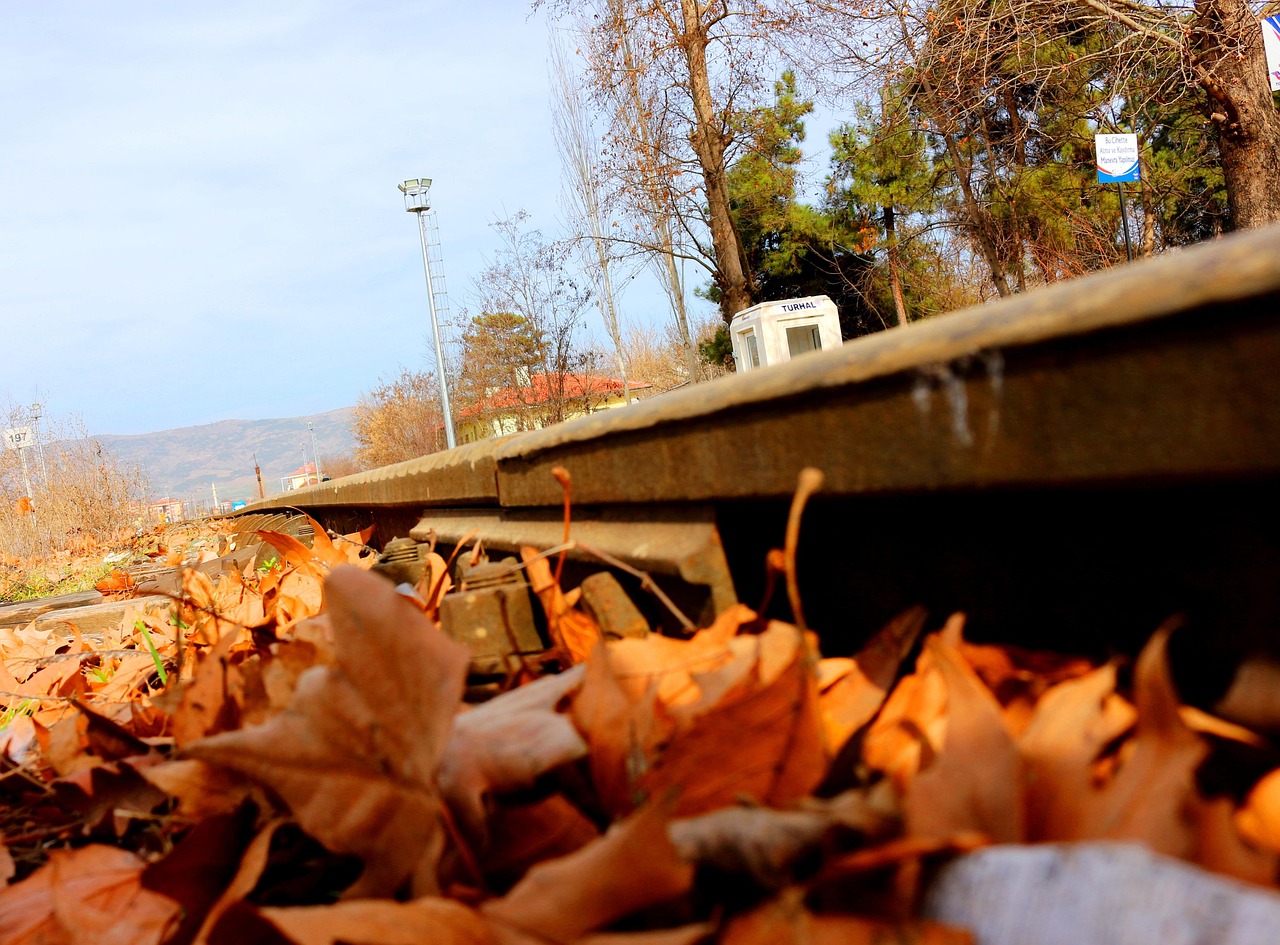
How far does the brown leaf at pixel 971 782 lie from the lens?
0.54m

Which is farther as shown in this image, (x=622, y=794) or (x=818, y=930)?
(x=622, y=794)

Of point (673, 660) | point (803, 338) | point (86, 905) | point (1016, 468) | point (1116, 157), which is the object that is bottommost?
point (86, 905)

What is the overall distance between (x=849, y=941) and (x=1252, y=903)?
7.2 inches

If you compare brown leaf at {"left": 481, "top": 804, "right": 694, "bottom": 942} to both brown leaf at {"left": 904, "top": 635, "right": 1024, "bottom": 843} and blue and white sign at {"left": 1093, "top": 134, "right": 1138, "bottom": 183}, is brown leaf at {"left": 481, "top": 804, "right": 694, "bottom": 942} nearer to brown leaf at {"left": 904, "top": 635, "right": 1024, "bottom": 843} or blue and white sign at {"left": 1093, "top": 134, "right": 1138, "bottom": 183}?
brown leaf at {"left": 904, "top": 635, "right": 1024, "bottom": 843}

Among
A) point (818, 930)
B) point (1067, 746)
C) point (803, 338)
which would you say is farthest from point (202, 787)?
point (803, 338)

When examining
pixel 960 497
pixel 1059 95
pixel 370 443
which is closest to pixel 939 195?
pixel 1059 95

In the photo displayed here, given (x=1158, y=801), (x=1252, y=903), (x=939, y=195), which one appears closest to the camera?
(x=1252, y=903)

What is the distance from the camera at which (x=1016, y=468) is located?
1.95 ft

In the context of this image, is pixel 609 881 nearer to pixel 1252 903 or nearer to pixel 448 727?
pixel 448 727

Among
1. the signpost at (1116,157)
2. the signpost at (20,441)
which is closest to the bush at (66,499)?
the signpost at (20,441)

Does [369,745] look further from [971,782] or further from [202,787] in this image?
[971,782]

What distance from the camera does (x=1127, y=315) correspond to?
0.50m

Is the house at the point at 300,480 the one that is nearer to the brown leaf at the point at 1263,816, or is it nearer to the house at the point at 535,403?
the house at the point at 535,403

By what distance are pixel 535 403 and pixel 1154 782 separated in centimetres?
2454
